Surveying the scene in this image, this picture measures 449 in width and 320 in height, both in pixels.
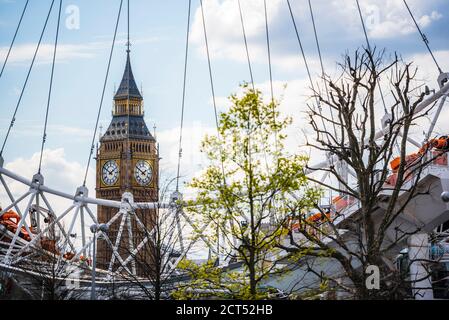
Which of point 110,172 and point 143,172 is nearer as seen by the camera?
point 143,172

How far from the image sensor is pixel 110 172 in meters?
158

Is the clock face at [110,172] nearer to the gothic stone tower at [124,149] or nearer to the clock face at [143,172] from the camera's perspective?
the gothic stone tower at [124,149]

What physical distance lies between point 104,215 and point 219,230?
423 feet

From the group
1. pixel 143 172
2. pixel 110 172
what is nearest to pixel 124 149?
pixel 143 172

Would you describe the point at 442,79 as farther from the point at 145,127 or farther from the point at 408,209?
the point at 145,127

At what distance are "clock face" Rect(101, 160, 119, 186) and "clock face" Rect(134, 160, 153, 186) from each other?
18.8ft

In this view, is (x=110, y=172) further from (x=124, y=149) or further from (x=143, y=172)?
(x=143, y=172)

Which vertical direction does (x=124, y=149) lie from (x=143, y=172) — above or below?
above

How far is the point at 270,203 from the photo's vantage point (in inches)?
834

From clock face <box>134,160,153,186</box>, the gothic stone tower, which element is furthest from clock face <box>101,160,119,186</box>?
clock face <box>134,160,153,186</box>

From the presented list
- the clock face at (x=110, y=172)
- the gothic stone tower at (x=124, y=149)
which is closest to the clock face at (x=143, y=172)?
the gothic stone tower at (x=124, y=149)

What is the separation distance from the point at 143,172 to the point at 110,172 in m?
14.0
